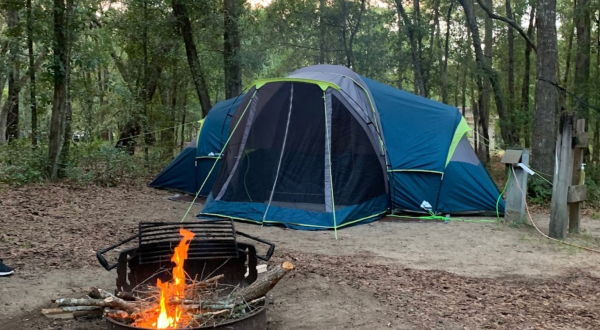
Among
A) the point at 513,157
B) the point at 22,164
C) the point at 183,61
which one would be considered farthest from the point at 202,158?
the point at 183,61

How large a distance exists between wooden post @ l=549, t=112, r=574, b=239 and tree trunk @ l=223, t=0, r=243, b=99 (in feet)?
25.9

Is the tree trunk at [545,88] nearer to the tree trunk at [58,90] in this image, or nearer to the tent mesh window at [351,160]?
the tent mesh window at [351,160]

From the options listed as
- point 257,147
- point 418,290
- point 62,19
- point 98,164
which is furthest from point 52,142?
point 418,290

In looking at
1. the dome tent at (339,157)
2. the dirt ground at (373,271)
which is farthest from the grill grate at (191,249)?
the dome tent at (339,157)

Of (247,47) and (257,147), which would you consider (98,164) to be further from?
(247,47)

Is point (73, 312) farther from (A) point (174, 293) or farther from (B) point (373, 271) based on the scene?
(B) point (373, 271)

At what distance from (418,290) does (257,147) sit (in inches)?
145

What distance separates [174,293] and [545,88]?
7.47 m

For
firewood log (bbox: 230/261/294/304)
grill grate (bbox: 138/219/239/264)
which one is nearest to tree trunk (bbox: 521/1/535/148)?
grill grate (bbox: 138/219/239/264)

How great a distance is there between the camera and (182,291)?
297 cm

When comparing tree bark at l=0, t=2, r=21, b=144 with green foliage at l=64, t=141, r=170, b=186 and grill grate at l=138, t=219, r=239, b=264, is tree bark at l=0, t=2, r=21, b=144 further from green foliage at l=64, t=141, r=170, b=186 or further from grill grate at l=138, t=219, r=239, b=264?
grill grate at l=138, t=219, r=239, b=264

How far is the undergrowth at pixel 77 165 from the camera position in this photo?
28.1 ft

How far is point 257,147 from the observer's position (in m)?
6.99

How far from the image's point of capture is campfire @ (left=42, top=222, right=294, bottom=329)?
2.67 meters
